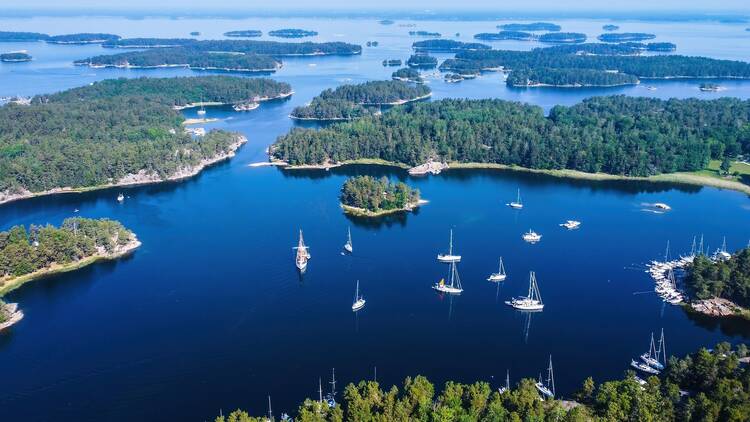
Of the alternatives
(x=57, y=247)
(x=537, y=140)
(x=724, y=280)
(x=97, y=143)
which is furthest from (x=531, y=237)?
(x=97, y=143)

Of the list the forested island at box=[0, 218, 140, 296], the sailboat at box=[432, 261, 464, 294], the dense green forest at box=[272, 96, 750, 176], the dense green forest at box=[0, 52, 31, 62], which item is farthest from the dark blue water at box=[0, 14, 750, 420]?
the dense green forest at box=[0, 52, 31, 62]

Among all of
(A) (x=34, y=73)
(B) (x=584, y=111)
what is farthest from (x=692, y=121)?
(A) (x=34, y=73)

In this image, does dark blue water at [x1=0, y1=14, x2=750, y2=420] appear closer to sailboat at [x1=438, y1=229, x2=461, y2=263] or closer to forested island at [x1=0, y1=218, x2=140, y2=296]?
sailboat at [x1=438, y1=229, x2=461, y2=263]

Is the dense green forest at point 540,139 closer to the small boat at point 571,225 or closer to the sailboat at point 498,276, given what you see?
the small boat at point 571,225

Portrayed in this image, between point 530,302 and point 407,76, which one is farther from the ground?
point 407,76

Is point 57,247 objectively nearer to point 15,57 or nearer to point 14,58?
point 14,58

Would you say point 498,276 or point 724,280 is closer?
point 724,280

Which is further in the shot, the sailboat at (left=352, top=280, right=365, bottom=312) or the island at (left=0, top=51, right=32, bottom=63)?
the island at (left=0, top=51, right=32, bottom=63)
